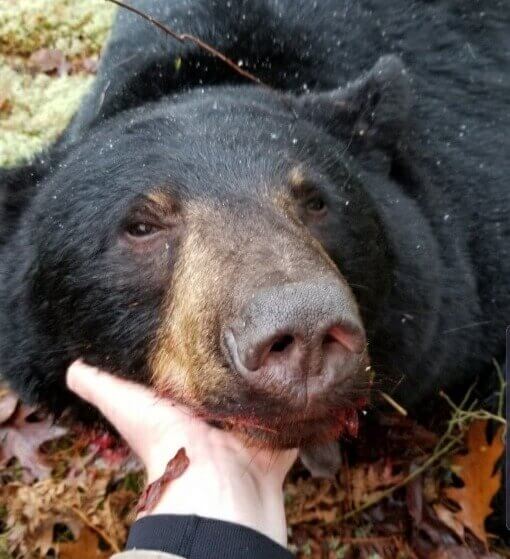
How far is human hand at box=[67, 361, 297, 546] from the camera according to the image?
2371 mm

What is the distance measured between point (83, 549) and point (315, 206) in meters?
2.13

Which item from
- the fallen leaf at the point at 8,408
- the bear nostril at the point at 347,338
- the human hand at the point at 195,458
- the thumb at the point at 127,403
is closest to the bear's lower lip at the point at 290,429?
the human hand at the point at 195,458

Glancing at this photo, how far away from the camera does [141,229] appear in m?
2.57

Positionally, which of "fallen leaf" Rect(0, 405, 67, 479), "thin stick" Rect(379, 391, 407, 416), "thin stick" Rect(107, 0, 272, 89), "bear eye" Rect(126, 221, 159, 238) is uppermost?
"thin stick" Rect(107, 0, 272, 89)

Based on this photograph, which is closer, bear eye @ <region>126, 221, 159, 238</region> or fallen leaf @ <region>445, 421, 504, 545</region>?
bear eye @ <region>126, 221, 159, 238</region>

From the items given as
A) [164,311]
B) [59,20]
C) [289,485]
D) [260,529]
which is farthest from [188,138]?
[59,20]

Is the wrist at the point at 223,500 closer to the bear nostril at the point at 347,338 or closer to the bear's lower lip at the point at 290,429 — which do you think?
the bear's lower lip at the point at 290,429

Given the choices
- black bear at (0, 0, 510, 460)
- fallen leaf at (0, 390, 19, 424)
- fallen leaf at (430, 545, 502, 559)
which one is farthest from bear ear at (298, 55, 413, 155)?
fallen leaf at (0, 390, 19, 424)

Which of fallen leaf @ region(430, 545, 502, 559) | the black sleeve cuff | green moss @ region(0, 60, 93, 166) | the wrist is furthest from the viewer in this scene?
green moss @ region(0, 60, 93, 166)

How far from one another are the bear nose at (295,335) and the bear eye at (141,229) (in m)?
0.73

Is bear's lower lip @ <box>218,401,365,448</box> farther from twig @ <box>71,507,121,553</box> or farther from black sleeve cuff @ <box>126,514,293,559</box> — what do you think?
twig @ <box>71,507,121,553</box>

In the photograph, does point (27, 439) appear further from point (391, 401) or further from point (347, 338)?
point (347, 338)

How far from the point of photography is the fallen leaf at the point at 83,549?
3580mm

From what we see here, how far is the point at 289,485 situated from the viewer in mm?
3811
